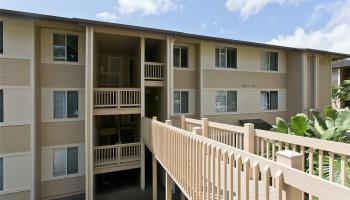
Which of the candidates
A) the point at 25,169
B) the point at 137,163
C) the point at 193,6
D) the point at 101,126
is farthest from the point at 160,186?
the point at 193,6

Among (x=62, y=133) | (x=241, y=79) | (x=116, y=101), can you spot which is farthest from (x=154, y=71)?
(x=241, y=79)

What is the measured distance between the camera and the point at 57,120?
33.2 feet

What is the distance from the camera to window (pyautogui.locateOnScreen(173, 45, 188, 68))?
1233cm

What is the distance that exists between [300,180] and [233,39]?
37.7ft

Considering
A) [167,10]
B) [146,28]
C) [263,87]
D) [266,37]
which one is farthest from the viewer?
[266,37]

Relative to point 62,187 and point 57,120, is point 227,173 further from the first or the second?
point 62,187

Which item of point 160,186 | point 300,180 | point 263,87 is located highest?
point 263,87

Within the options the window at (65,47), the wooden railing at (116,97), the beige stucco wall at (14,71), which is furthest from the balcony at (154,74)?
the beige stucco wall at (14,71)

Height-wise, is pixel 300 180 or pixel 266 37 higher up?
pixel 266 37

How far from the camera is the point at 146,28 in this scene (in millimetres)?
9773

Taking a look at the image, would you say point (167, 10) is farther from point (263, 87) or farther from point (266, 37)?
point (266, 37)

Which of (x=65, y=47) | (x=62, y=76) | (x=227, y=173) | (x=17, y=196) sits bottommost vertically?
(x=17, y=196)

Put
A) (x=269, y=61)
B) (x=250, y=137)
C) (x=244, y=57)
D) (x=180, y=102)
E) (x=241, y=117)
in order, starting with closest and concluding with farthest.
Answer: (x=250, y=137) < (x=180, y=102) < (x=241, y=117) < (x=244, y=57) < (x=269, y=61)

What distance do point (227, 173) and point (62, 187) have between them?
9770 millimetres
